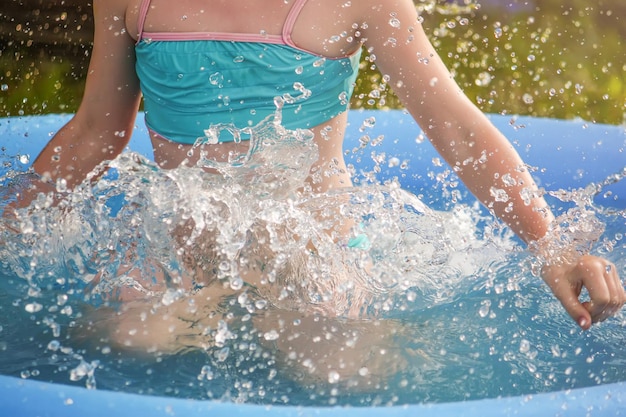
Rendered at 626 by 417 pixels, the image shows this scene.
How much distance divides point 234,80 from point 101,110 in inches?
12.2

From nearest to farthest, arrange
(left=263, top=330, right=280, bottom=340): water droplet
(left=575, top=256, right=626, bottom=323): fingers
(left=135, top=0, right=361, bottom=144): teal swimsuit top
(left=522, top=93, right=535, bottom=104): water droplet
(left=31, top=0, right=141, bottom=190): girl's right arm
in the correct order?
Answer: (left=575, top=256, right=626, bottom=323): fingers
(left=263, top=330, right=280, bottom=340): water droplet
(left=135, top=0, right=361, bottom=144): teal swimsuit top
(left=31, top=0, right=141, bottom=190): girl's right arm
(left=522, top=93, right=535, bottom=104): water droplet

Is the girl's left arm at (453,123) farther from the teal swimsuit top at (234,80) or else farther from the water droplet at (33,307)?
the water droplet at (33,307)

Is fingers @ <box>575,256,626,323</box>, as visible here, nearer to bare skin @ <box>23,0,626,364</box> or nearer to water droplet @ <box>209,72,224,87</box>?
bare skin @ <box>23,0,626,364</box>

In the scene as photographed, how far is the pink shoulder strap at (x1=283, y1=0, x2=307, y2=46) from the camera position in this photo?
1.60 m

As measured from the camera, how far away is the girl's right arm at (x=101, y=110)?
5.75ft

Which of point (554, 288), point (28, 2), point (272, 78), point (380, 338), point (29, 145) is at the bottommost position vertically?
point (28, 2)

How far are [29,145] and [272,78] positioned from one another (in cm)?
102

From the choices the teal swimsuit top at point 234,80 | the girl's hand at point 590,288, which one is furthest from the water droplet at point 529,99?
the girl's hand at point 590,288

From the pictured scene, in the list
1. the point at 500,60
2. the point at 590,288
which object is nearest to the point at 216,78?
the point at 590,288

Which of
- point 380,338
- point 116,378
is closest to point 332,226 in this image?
point 380,338

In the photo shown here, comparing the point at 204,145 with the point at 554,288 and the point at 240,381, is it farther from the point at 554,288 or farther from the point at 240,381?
the point at 554,288

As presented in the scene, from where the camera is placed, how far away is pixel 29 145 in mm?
2416

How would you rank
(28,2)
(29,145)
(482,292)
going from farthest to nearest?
(28,2), (29,145), (482,292)

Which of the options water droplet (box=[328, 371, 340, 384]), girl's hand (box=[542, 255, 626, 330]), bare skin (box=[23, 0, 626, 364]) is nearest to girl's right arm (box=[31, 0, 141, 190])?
bare skin (box=[23, 0, 626, 364])
